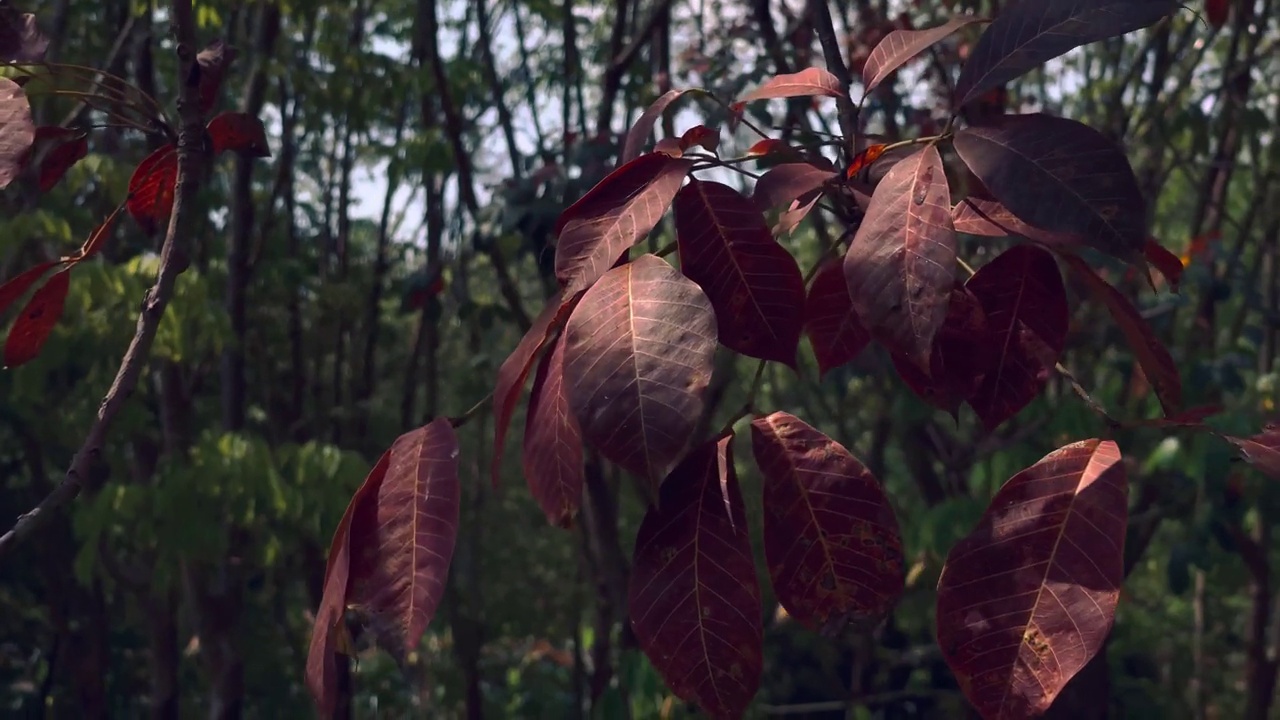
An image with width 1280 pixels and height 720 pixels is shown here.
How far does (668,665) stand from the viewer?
2.56 ft

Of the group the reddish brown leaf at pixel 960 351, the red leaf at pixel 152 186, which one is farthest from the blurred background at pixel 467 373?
the reddish brown leaf at pixel 960 351

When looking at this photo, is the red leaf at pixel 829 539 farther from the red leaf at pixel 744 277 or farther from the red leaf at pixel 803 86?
the red leaf at pixel 803 86

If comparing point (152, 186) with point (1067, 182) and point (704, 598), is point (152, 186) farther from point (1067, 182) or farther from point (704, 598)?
point (1067, 182)

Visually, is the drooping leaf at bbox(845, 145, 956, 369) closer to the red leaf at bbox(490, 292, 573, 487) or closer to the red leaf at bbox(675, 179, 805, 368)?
the red leaf at bbox(675, 179, 805, 368)

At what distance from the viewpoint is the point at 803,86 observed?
101 cm

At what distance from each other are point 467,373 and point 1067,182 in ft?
16.6

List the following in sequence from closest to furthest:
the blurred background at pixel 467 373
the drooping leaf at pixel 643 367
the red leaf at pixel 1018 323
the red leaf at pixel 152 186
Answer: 1. the drooping leaf at pixel 643 367
2. the red leaf at pixel 1018 323
3. the red leaf at pixel 152 186
4. the blurred background at pixel 467 373

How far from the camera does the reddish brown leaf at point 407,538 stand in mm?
774

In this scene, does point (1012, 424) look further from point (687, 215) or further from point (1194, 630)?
point (687, 215)

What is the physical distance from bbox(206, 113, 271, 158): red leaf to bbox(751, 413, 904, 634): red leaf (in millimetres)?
760

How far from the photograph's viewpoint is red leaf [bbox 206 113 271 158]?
129cm

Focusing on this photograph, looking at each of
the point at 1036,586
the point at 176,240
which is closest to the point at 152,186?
the point at 176,240

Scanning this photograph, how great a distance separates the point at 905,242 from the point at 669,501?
0.74ft

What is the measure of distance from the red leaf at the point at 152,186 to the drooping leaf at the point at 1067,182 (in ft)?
2.93
